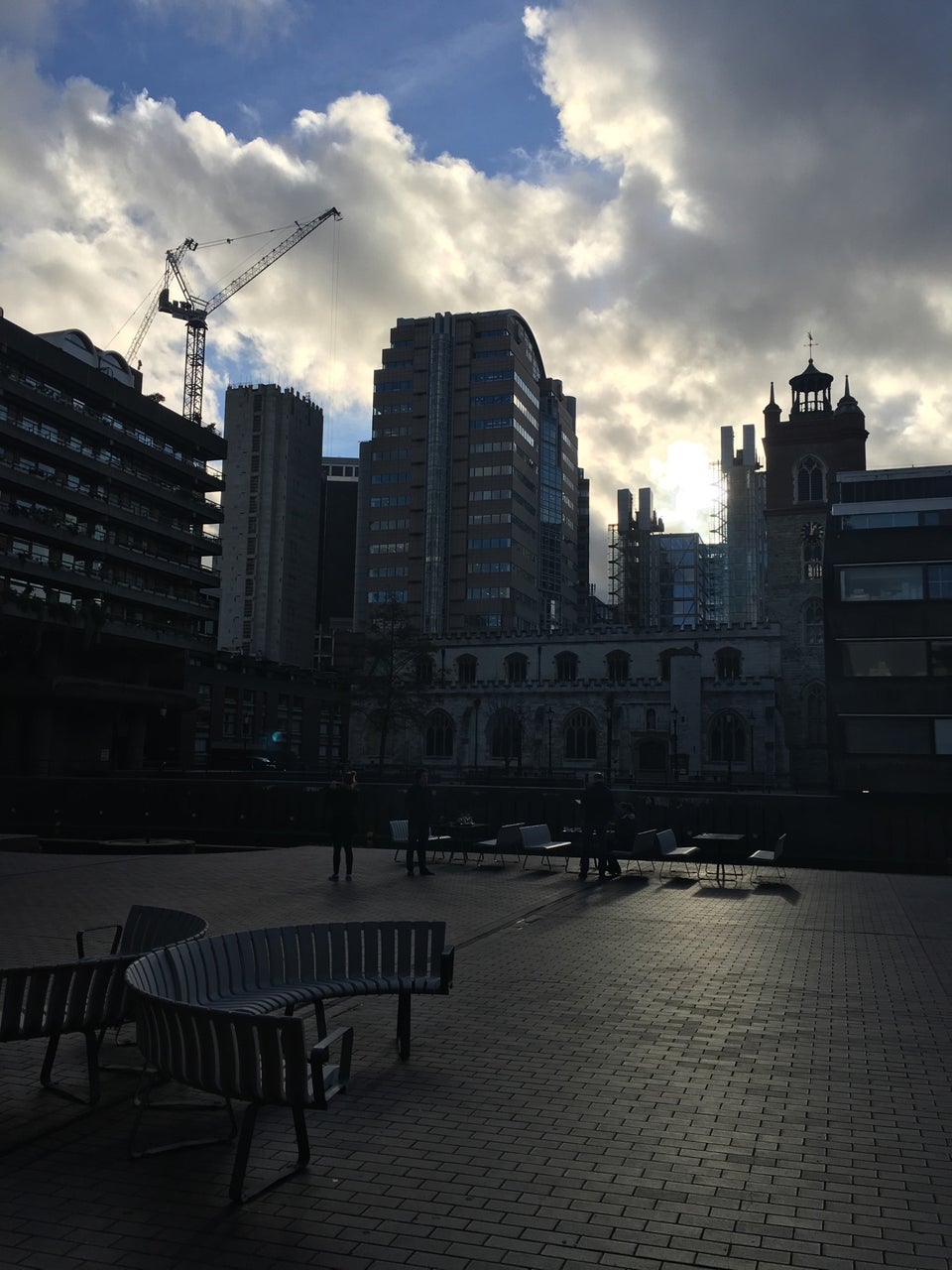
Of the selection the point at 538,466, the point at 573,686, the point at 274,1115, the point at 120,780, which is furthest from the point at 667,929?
the point at 538,466

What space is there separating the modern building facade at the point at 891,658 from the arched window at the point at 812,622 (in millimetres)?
42457

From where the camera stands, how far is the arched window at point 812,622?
2822 inches

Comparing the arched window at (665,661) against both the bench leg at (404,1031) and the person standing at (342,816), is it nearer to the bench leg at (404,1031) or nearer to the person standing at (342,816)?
the person standing at (342,816)

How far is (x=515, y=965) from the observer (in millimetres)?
10875

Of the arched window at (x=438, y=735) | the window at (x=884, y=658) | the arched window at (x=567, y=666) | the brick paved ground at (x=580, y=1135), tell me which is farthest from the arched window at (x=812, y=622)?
the brick paved ground at (x=580, y=1135)

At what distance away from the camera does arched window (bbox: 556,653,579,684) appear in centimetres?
7769

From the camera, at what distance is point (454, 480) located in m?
111

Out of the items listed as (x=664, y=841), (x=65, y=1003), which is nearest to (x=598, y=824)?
(x=664, y=841)

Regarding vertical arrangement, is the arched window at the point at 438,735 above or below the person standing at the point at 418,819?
above

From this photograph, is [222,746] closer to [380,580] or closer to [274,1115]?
[380,580]

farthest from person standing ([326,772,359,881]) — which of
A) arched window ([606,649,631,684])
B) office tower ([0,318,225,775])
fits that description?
arched window ([606,649,631,684])

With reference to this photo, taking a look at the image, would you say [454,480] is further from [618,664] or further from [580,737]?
[580,737]

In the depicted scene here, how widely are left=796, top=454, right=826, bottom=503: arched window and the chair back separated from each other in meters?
59.7

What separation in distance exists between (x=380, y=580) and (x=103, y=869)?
92264 millimetres
